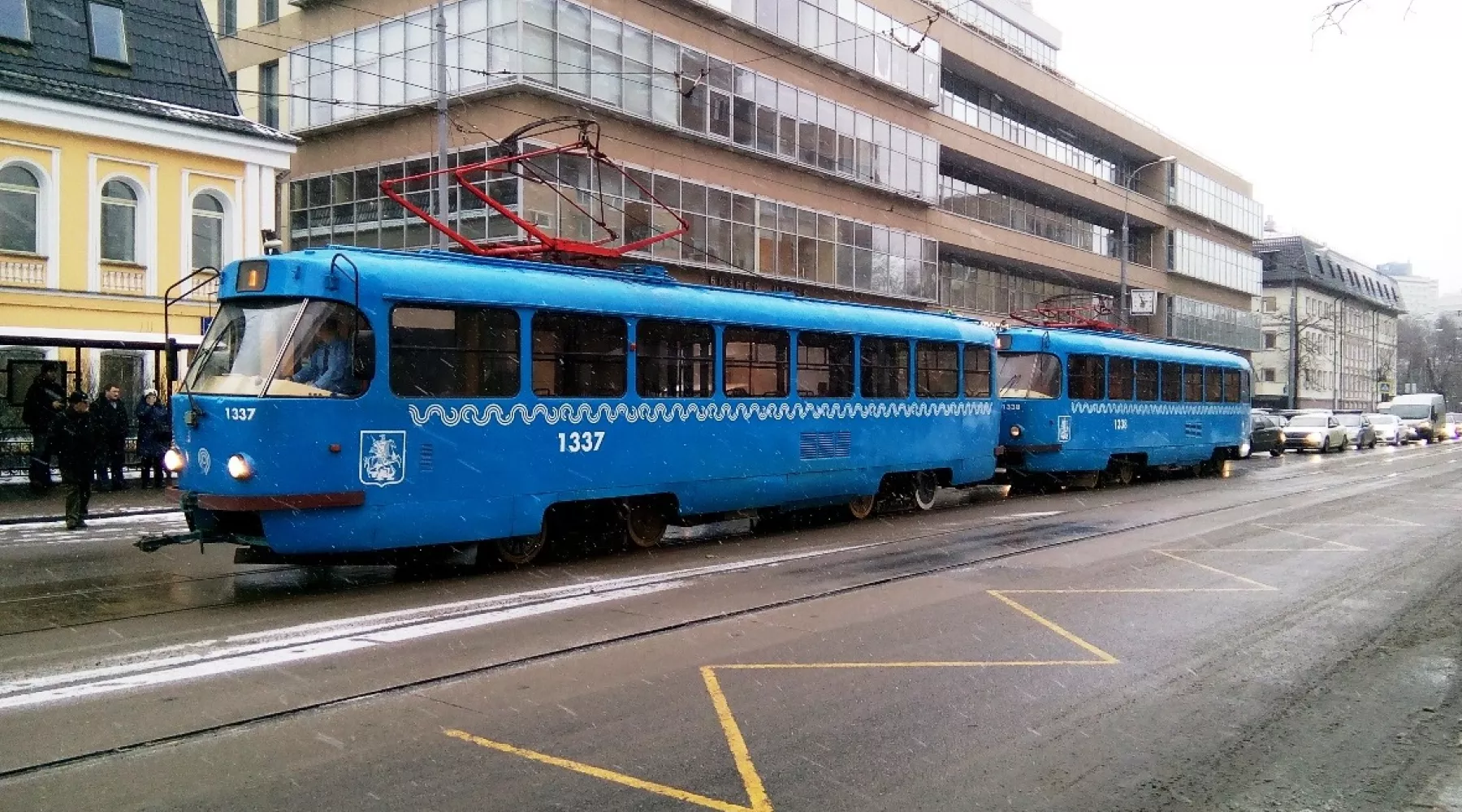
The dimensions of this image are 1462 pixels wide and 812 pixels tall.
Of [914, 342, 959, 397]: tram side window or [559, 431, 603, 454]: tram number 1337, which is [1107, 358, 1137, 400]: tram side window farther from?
[559, 431, 603, 454]: tram number 1337

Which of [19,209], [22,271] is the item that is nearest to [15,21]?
[19,209]

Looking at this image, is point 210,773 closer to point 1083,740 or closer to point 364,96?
point 1083,740

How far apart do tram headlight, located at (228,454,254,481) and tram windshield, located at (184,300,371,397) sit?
571mm

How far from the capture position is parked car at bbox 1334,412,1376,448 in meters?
44.8

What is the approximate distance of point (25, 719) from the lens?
584 centimetres

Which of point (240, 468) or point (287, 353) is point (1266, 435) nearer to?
point (287, 353)

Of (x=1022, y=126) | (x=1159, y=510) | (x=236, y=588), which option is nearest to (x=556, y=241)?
(x=236, y=588)

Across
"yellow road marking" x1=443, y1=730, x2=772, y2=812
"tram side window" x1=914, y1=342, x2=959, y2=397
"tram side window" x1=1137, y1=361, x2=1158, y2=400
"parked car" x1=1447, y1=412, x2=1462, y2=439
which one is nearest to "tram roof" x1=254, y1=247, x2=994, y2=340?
"tram side window" x1=914, y1=342, x2=959, y2=397

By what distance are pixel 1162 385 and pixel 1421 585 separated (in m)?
15.2

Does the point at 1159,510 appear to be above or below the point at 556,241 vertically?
below

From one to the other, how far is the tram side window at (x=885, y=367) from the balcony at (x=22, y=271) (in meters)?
17.4

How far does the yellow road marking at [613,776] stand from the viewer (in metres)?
4.75

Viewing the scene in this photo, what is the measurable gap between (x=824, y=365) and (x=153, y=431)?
41.1ft

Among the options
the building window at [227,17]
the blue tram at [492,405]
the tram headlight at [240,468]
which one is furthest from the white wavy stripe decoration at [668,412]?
the building window at [227,17]
